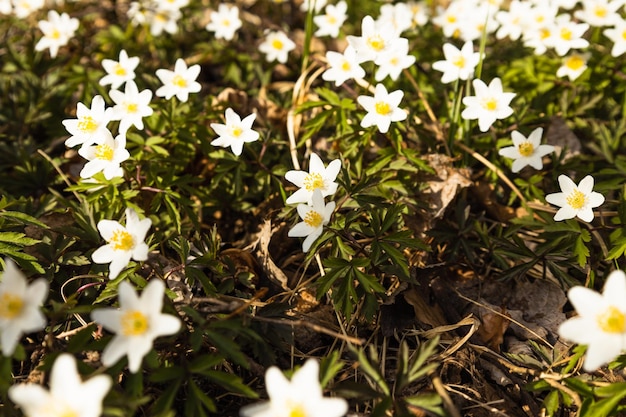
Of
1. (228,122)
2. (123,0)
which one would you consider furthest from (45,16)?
(228,122)

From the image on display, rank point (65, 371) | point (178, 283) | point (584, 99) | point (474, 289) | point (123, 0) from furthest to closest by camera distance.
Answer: point (123, 0) → point (584, 99) → point (474, 289) → point (178, 283) → point (65, 371)

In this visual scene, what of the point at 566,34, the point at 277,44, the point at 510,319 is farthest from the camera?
the point at 277,44

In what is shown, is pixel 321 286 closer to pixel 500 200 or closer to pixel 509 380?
pixel 509 380

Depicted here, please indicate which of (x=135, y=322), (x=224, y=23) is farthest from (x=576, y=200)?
(x=224, y=23)

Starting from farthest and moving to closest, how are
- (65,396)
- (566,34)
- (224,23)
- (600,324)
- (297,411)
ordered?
(224,23)
(566,34)
(600,324)
(297,411)
(65,396)

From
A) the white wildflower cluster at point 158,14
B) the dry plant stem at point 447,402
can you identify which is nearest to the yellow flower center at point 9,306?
the dry plant stem at point 447,402

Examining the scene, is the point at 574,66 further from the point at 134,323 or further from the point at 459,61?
the point at 134,323

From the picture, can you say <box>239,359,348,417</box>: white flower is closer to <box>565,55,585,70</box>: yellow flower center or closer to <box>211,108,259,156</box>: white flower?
<box>211,108,259,156</box>: white flower
